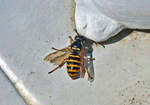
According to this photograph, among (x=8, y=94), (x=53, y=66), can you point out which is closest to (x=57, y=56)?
(x=53, y=66)

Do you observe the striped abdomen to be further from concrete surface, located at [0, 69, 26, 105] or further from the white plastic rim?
concrete surface, located at [0, 69, 26, 105]

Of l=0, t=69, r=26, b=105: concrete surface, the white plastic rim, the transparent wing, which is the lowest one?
l=0, t=69, r=26, b=105: concrete surface

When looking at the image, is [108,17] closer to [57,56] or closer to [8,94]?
[57,56]

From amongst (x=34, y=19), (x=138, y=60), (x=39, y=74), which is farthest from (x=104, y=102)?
(x=34, y=19)

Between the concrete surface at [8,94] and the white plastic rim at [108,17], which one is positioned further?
the concrete surface at [8,94]

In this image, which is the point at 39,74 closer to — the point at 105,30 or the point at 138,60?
the point at 105,30

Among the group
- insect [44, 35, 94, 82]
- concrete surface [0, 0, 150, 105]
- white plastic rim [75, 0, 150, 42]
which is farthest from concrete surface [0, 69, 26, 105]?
white plastic rim [75, 0, 150, 42]

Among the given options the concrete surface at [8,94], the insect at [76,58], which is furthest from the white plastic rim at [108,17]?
the concrete surface at [8,94]

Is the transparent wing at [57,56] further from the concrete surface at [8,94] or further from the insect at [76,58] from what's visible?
the concrete surface at [8,94]
